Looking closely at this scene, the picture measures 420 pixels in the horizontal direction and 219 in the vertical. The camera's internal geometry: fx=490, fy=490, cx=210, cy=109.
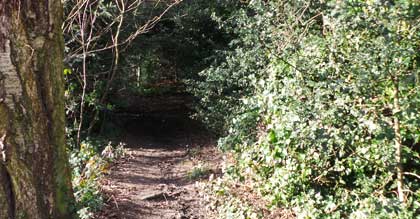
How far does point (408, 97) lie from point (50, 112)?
10.0 ft

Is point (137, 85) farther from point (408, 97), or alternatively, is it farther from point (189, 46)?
point (408, 97)

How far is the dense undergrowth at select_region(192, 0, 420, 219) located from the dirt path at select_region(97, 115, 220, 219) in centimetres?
73

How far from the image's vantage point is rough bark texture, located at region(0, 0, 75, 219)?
3.98 metres

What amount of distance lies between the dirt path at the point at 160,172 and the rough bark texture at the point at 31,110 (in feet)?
5.71

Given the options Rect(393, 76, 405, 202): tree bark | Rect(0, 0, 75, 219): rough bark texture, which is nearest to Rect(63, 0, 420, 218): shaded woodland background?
Rect(393, 76, 405, 202): tree bark

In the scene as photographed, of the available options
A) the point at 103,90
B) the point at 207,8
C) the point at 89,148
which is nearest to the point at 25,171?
the point at 89,148

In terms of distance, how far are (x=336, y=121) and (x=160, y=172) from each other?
494 centimetres

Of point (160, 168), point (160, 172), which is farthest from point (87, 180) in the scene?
point (160, 168)

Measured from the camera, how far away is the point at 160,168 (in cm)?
926

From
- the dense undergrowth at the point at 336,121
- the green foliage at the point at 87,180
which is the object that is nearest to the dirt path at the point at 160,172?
the green foliage at the point at 87,180

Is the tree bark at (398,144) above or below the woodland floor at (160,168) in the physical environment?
above

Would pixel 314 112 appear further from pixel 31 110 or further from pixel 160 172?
pixel 160 172

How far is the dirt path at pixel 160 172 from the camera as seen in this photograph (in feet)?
21.2

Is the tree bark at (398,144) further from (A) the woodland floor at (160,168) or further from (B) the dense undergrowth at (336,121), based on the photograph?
(A) the woodland floor at (160,168)
